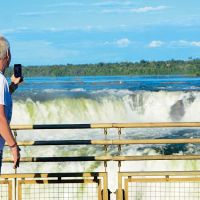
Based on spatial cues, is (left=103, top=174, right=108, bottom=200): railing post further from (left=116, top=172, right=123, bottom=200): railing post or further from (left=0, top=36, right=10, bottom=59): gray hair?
(left=0, top=36, right=10, bottom=59): gray hair

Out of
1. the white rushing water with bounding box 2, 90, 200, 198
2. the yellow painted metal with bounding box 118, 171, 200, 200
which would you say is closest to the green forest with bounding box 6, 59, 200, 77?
the white rushing water with bounding box 2, 90, 200, 198

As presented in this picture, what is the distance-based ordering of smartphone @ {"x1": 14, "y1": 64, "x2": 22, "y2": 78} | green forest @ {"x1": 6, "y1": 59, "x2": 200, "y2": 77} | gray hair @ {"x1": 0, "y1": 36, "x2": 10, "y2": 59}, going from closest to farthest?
gray hair @ {"x1": 0, "y1": 36, "x2": 10, "y2": 59} → smartphone @ {"x1": 14, "y1": 64, "x2": 22, "y2": 78} → green forest @ {"x1": 6, "y1": 59, "x2": 200, "y2": 77}

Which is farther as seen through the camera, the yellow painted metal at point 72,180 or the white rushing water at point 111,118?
the white rushing water at point 111,118

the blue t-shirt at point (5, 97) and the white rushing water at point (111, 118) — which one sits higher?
the white rushing water at point (111, 118)

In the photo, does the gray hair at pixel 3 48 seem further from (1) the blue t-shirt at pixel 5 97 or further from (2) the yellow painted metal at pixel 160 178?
(2) the yellow painted metal at pixel 160 178

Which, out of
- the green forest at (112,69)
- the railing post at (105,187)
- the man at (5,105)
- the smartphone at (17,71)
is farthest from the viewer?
the green forest at (112,69)

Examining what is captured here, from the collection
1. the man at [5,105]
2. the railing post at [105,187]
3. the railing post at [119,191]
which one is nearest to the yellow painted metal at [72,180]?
the railing post at [105,187]

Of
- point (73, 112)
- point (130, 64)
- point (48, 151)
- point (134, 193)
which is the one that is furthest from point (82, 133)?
point (130, 64)

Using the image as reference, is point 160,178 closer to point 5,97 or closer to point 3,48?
point 5,97

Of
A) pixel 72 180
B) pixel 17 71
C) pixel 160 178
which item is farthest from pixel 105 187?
pixel 17 71

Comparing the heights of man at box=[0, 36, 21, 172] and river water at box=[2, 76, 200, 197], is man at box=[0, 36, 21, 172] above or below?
below

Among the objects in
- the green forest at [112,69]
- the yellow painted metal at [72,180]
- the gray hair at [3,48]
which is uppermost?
the green forest at [112,69]

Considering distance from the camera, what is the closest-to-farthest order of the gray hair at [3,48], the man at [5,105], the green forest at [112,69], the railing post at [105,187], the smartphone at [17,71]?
1. the man at [5,105]
2. the gray hair at [3,48]
3. the smartphone at [17,71]
4. the railing post at [105,187]
5. the green forest at [112,69]

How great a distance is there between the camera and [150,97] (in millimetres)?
32219
